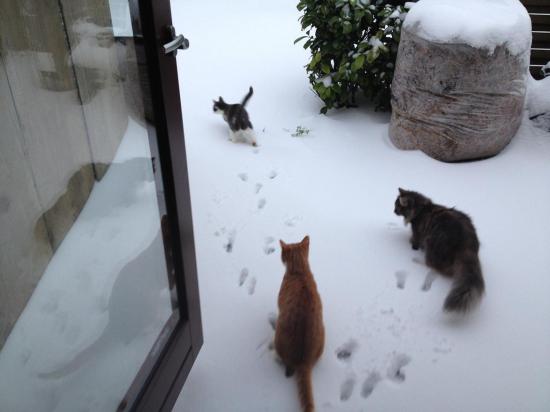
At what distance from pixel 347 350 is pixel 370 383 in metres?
0.19

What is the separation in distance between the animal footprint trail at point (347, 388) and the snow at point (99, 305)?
0.82m

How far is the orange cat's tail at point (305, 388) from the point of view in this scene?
67.3 inches

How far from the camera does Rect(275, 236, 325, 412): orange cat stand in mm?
→ 1774

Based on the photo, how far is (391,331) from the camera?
2129 mm

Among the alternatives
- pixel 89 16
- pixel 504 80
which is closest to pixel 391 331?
pixel 89 16

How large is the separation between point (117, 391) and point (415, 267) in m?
1.75

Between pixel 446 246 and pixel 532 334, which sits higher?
pixel 446 246

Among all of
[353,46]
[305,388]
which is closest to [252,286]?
[305,388]

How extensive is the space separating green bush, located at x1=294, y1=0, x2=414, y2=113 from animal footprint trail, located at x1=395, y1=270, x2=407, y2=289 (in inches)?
81.1

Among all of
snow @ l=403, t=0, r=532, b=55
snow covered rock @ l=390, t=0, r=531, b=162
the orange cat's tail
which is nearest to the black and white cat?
snow covered rock @ l=390, t=0, r=531, b=162

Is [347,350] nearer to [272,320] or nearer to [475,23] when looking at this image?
[272,320]

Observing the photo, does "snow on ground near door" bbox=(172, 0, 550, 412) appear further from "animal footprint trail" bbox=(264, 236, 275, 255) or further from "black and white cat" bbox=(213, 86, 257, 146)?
"black and white cat" bbox=(213, 86, 257, 146)

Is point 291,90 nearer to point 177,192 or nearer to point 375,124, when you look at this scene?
point 375,124

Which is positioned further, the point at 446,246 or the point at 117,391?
the point at 446,246
